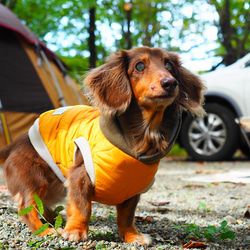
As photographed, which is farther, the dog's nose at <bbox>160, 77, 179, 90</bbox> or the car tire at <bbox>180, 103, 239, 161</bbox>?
the car tire at <bbox>180, 103, 239, 161</bbox>

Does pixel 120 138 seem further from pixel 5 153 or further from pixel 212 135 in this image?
pixel 212 135

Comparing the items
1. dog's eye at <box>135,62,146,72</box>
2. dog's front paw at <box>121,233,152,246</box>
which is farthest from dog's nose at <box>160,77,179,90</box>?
dog's front paw at <box>121,233,152,246</box>

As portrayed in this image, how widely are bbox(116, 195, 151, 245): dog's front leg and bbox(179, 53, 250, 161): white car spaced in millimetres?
3940

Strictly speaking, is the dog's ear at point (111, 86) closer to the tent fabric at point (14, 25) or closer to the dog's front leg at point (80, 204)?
the dog's front leg at point (80, 204)

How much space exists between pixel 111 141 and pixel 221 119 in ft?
14.1

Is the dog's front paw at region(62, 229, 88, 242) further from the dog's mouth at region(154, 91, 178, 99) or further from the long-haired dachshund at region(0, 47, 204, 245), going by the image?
the dog's mouth at region(154, 91, 178, 99)

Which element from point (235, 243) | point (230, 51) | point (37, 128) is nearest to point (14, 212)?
point (37, 128)

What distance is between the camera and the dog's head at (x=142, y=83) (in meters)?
1.96

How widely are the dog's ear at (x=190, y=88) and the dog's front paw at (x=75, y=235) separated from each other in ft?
3.34

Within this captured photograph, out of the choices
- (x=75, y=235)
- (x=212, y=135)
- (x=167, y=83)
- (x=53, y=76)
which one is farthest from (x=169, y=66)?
(x=53, y=76)

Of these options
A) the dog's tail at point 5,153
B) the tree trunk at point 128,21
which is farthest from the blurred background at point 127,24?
the dog's tail at point 5,153

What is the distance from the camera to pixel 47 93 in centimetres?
630

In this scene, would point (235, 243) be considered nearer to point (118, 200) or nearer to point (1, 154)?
point (118, 200)

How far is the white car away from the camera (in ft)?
18.9
